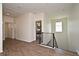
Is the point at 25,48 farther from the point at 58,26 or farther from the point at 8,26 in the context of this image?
the point at 58,26

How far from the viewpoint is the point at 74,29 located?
3014mm

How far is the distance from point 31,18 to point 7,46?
4.25ft

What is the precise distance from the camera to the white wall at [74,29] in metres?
2.89

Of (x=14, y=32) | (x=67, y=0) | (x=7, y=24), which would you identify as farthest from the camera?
(x=14, y=32)

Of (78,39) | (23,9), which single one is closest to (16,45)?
(23,9)

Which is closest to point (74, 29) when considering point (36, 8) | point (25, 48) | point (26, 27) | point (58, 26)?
point (58, 26)

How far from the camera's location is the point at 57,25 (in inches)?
115

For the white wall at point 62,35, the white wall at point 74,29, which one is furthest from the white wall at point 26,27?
the white wall at point 74,29

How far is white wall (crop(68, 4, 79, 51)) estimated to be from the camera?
2.89 metres

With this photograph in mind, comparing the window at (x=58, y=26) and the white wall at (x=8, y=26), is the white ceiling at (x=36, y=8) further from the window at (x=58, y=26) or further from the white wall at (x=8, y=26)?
the window at (x=58, y=26)

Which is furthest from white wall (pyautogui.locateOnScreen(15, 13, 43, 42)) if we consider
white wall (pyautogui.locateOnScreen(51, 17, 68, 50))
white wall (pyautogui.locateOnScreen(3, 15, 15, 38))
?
white wall (pyautogui.locateOnScreen(51, 17, 68, 50))

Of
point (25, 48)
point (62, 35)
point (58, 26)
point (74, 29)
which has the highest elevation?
point (58, 26)

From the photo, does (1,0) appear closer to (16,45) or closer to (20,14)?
(20,14)

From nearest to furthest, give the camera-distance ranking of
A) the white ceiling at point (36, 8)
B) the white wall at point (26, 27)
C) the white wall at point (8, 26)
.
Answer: the white ceiling at point (36, 8) < the white wall at point (8, 26) < the white wall at point (26, 27)
